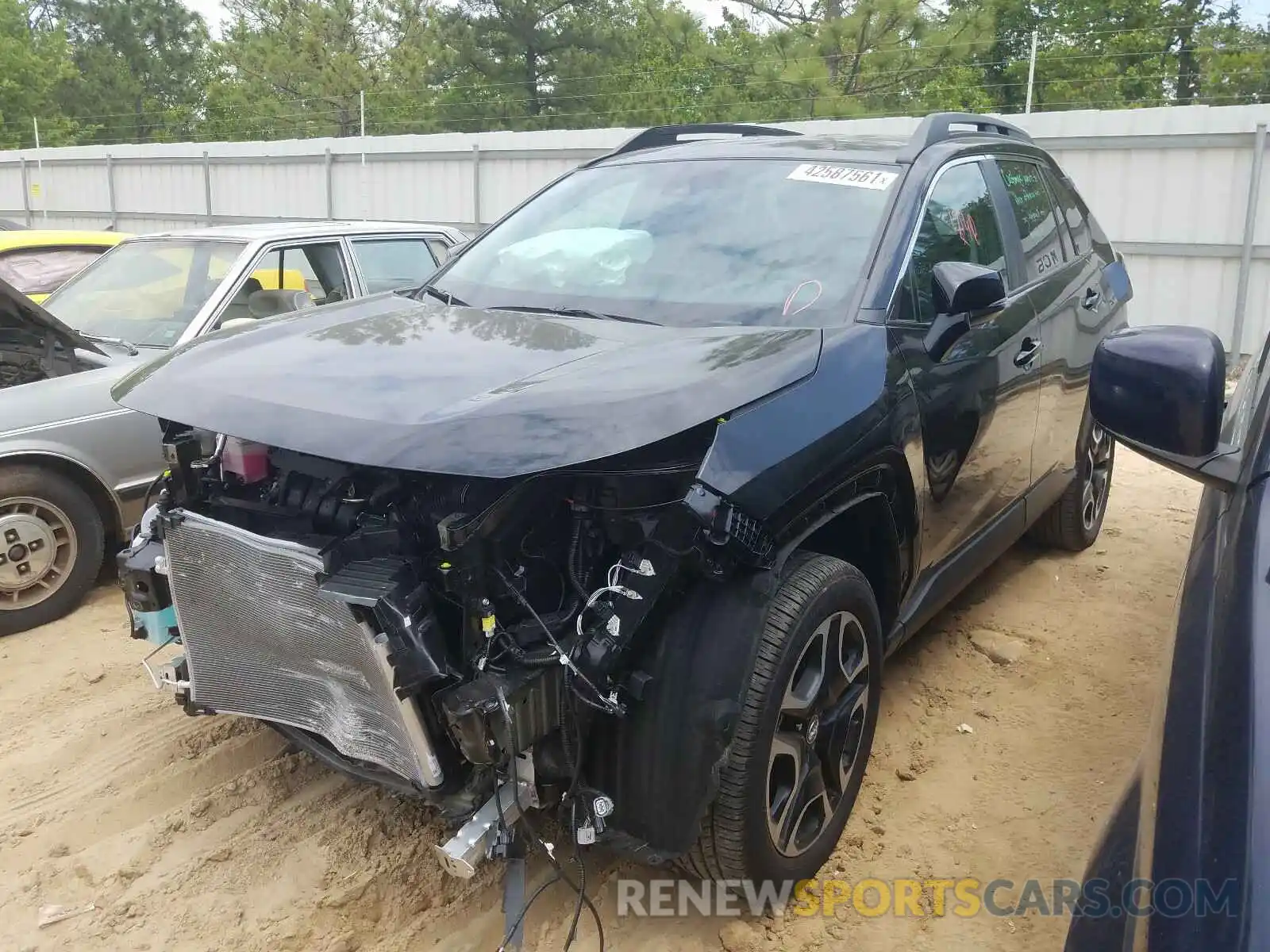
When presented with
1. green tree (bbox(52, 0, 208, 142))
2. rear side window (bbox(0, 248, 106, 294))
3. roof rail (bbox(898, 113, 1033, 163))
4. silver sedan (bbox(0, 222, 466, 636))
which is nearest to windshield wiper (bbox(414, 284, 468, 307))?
silver sedan (bbox(0, 222, 466, 636))

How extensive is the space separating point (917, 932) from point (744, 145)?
263 centimetres

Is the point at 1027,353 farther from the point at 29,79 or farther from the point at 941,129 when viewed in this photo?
the point at 29,79

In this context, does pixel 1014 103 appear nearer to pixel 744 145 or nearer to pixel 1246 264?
pixel 1246 264

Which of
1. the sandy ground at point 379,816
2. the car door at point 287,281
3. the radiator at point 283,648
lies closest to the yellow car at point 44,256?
the car door at point 287,281

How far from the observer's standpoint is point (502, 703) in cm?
212

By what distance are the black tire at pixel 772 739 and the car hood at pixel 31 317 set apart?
356 centimetres

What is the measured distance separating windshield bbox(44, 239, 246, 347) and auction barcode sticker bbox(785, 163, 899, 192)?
3212mm

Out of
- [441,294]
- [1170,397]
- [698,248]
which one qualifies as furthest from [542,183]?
[1170,397]

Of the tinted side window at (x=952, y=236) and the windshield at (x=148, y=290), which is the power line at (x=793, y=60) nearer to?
the tinted side window at (x=952, y=236)

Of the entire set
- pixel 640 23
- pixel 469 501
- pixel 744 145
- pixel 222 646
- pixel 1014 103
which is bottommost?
pixel 222 646

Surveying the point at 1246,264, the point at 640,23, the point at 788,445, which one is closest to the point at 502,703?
the point at 788,445

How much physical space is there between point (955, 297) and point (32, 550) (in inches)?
151

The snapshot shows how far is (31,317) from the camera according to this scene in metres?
4.33

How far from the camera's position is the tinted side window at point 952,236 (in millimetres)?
3076
